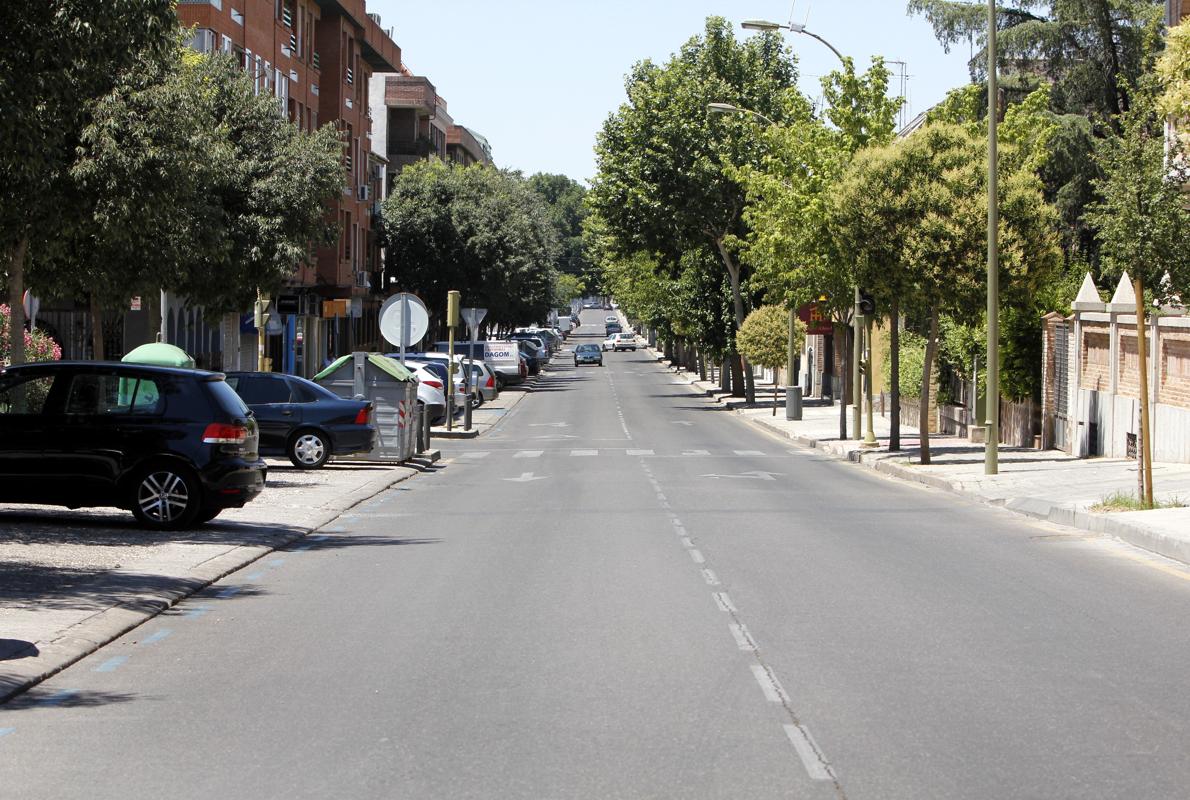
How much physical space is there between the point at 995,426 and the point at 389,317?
12445 millimetres

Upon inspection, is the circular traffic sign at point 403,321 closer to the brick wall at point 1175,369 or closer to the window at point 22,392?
the brick wall at point 1175,369

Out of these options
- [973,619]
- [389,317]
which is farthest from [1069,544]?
[389,317]

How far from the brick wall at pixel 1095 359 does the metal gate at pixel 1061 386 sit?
733mm

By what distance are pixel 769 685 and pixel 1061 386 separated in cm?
2509

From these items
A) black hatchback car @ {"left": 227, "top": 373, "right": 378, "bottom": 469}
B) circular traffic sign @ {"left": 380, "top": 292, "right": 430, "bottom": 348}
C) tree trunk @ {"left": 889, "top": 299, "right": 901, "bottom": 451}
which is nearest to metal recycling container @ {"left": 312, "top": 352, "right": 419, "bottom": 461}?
black hatchback car @ {"left": 227, "top": 373, "right": 378, "bottom": 469}

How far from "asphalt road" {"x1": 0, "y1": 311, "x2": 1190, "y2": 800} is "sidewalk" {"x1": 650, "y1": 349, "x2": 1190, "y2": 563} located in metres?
0.57

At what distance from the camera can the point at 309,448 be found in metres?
27.9

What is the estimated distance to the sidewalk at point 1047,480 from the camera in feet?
56.9

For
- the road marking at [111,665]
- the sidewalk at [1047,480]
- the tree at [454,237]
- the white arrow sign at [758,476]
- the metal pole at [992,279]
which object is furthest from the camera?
the tree at [454,237]

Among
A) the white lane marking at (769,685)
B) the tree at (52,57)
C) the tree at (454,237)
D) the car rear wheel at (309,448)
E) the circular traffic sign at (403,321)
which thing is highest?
the tree at (454,237)

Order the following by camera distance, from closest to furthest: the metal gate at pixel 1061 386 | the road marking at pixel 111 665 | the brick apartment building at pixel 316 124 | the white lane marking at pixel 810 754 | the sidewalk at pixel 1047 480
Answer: the white lane marking at pixel 810 754, the road marking at pixel 111 665, the sidewalk at pixel 1047 480, the metal gate at pixel 1061 386, the brick apartment building at pixel 316 124

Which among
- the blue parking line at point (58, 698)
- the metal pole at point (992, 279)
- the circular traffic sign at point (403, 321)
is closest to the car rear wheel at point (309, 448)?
the circular traffic sign at point (403, 321)

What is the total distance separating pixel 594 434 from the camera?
1695 inches

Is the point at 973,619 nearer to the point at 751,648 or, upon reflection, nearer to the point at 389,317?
the point at 751,648
